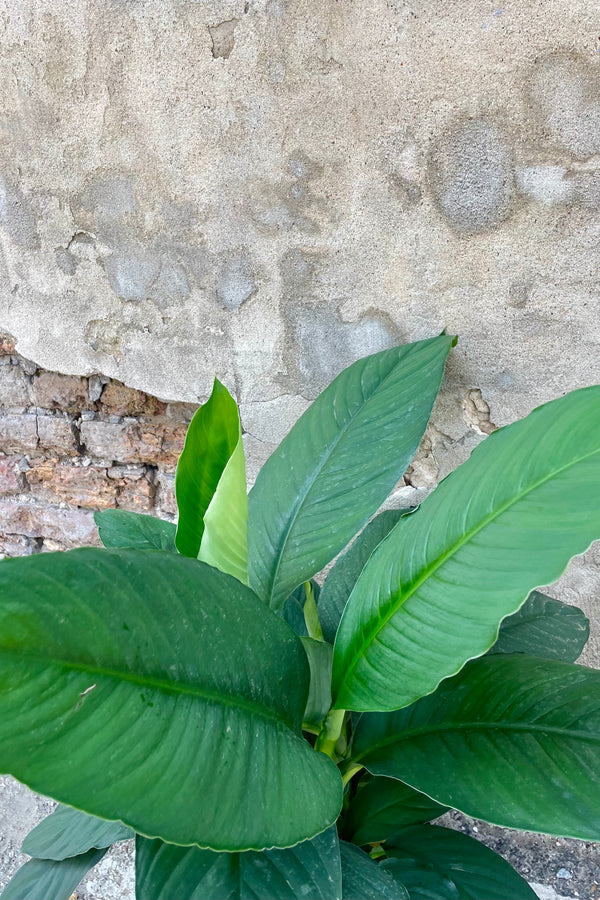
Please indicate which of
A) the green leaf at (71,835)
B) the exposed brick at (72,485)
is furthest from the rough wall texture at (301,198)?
the green leaf at (71,835)

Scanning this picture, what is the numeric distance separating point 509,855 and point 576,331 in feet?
3.24

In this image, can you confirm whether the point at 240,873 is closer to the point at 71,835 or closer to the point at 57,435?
the point at 71,835

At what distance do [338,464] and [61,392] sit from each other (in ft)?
3.23

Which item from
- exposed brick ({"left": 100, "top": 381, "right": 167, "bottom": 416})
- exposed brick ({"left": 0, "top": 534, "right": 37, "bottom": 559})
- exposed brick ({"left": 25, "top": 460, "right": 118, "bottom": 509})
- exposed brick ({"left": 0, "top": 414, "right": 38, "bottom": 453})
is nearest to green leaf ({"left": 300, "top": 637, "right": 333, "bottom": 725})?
exposed brick ({"left": 100, "top": 381, "right": 167, "bottom": 416})

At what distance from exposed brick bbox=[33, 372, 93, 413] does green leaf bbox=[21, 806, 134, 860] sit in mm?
1005

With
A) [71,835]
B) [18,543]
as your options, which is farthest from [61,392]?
[71,835]

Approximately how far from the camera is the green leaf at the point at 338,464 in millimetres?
964

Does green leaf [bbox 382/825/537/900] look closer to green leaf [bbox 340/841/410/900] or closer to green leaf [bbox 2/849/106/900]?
green leaf [bbox 340/841/410/900]

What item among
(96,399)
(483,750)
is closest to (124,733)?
(483,750)

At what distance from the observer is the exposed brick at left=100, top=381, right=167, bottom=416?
1.63 metres

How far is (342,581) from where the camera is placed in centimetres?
113

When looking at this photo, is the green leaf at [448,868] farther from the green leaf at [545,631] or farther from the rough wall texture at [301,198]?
the rough wall texture at [301,198]

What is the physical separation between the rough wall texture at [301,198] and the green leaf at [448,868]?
21.7 inches

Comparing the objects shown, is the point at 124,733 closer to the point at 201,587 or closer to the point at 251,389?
the point at 201,587
